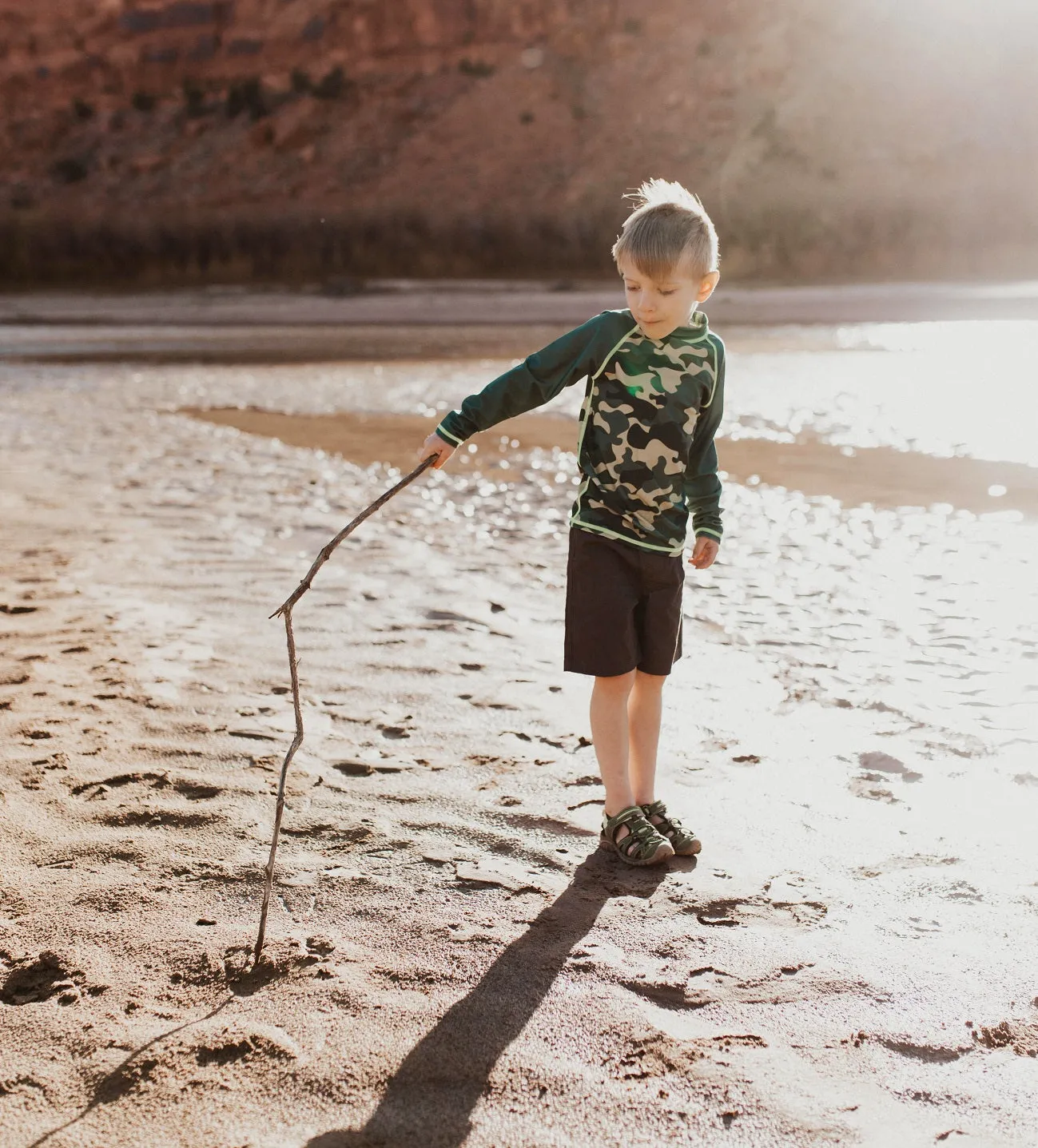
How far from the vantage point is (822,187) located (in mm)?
30328

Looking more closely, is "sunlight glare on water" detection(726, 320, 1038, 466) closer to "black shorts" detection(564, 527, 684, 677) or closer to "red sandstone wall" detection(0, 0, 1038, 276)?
"black shorts" detection(564, 527, 684, 677)

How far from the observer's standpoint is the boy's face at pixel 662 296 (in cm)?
241

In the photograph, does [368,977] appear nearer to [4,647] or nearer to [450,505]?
[4,647]

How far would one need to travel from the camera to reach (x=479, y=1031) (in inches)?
79.8

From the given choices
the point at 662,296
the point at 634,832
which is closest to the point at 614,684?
the point at 634,832

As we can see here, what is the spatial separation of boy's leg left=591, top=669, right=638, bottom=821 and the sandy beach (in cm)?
13

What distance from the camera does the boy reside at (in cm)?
251

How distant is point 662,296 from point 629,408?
24 centimetres

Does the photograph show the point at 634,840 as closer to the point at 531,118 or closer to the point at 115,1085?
the point at 115,1085

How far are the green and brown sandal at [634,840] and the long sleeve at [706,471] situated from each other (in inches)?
24.5

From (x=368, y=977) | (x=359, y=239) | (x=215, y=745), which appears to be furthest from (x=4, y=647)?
(x=359, y=239)

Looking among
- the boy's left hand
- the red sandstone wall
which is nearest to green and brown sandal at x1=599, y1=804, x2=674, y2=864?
the boy's left hand

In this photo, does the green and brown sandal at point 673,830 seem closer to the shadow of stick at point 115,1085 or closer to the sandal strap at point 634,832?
the sandal strap at point 634,832

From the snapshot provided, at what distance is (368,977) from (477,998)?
0.21m
